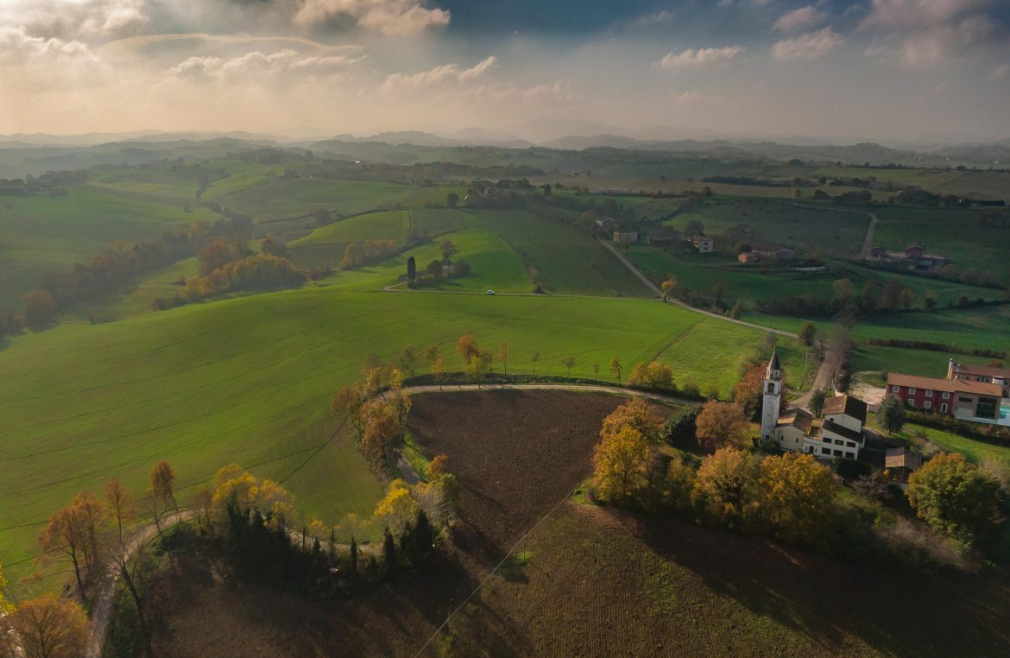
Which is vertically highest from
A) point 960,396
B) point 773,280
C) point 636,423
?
point 773,280

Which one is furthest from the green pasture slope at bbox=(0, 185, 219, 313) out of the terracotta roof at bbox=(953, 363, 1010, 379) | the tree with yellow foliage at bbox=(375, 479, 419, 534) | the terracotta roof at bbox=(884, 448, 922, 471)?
the terracotta roof at bbox=(953, 363, 1010, 379)

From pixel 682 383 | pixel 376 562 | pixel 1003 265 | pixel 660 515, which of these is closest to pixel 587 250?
pixel 682 383

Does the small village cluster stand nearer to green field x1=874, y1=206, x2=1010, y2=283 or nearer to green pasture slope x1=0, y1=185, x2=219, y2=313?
green field x1=874, y1=206, x2=1010, y2=283

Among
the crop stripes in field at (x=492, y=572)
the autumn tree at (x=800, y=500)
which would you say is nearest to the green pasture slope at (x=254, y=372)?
the crop stripes in field at (x=492, y=572)

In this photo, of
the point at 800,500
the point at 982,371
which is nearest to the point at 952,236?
the point at 982,371

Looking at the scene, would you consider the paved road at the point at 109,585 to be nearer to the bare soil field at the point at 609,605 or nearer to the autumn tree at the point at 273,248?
the bare soil field at the point at 609,605

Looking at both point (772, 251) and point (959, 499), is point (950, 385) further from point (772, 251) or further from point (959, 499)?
point (772, 251)
